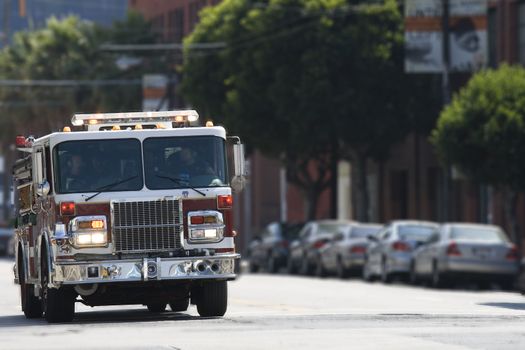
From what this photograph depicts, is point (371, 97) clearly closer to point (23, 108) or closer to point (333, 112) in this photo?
point (333, 112)

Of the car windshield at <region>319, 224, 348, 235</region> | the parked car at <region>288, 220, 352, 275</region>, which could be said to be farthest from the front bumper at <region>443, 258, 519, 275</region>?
the car windshield at <region>319, 224, 348, 235</region>

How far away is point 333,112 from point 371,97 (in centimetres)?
123

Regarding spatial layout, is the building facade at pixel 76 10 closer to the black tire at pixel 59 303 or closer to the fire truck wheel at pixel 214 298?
the fire truck wheel at pixel 214 298

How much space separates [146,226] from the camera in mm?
19844

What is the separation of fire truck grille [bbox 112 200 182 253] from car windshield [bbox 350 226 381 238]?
24.0 meters

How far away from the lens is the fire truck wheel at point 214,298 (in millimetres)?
20656

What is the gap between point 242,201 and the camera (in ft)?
251

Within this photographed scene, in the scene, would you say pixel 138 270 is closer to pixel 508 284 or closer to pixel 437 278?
pixel 437 278

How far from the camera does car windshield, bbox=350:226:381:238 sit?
43750mm

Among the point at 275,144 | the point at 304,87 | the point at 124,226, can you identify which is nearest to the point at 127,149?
the point at 124,226

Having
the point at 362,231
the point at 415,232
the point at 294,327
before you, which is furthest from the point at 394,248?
the point at 294,327

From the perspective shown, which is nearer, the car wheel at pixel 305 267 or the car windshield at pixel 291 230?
the car wheel at pixel 305 267

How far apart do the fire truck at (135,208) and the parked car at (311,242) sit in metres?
25.1

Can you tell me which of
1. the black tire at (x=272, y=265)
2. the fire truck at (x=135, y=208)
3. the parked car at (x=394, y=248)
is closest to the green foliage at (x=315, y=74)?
the black tire at (x=272, y=265)
